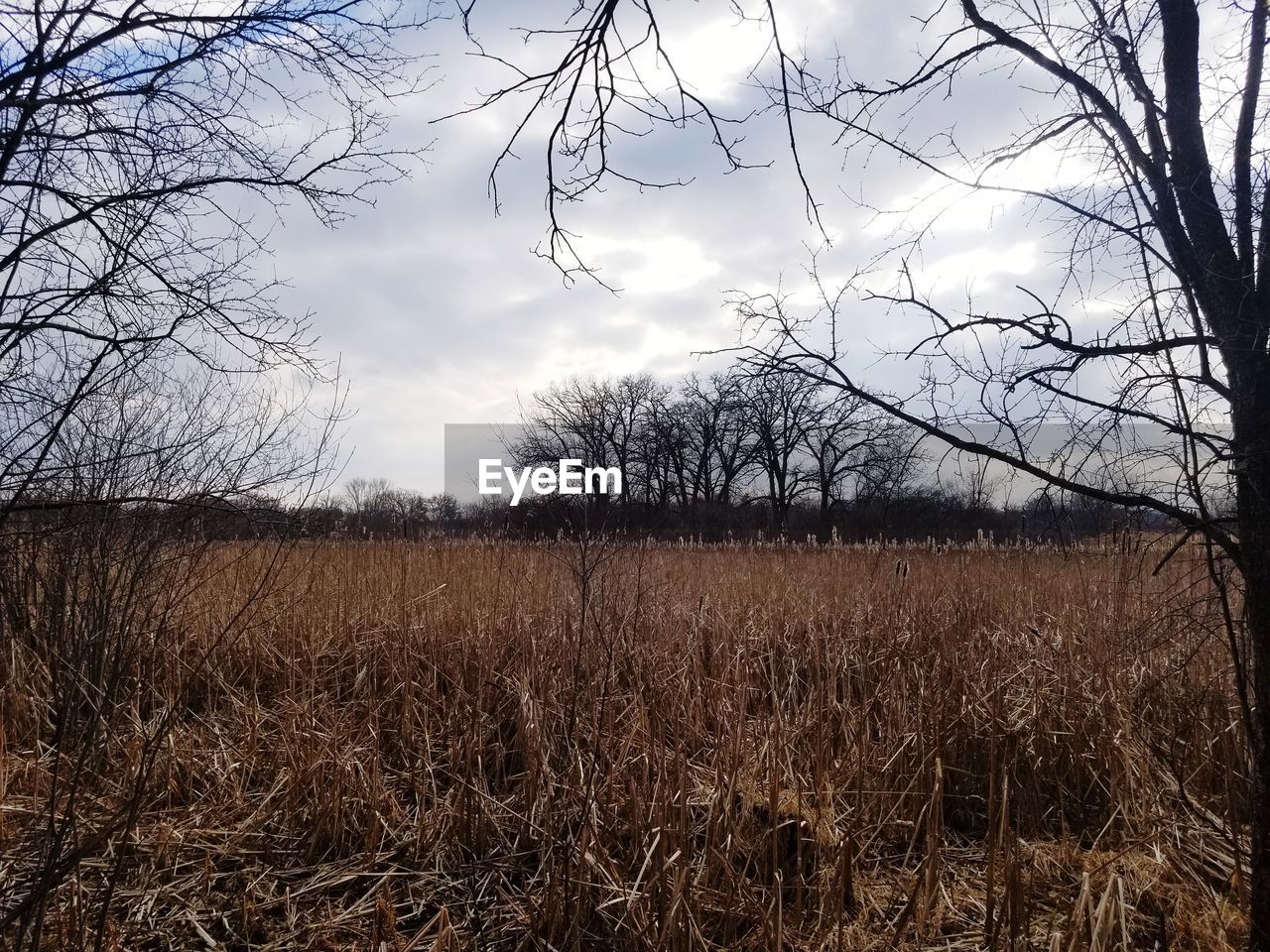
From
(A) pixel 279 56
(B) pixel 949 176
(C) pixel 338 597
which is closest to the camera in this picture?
(B) pixel 949 176

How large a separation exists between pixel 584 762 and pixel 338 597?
3.12 meters

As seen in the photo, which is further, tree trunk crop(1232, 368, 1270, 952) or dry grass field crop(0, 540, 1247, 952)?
dry grass field crop(0, 540, 1247, 952)

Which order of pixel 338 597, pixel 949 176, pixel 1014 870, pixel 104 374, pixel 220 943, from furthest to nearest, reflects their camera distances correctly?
pixel 338 597, pixel 104 374, pixel 949 176, pixel 220 943, pixel 1014 870

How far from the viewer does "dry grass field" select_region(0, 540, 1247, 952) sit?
2654 mm

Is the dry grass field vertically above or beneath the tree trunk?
beneath

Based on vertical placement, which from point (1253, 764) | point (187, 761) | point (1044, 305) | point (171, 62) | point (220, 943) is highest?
point (171, 62)

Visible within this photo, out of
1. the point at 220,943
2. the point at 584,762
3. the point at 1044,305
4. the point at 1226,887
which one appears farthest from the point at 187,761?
the point at 1226,887

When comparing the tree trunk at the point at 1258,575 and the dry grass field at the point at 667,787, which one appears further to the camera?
the dry grass field at the point at 667,787

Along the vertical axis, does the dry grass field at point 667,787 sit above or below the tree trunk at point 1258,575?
below

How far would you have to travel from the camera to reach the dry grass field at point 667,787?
2.65 meters

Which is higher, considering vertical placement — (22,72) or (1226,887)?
(22,72)

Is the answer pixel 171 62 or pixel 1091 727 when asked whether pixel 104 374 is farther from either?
pixel 1091 727

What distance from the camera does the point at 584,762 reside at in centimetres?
341

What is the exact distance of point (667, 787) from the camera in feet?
9.49
